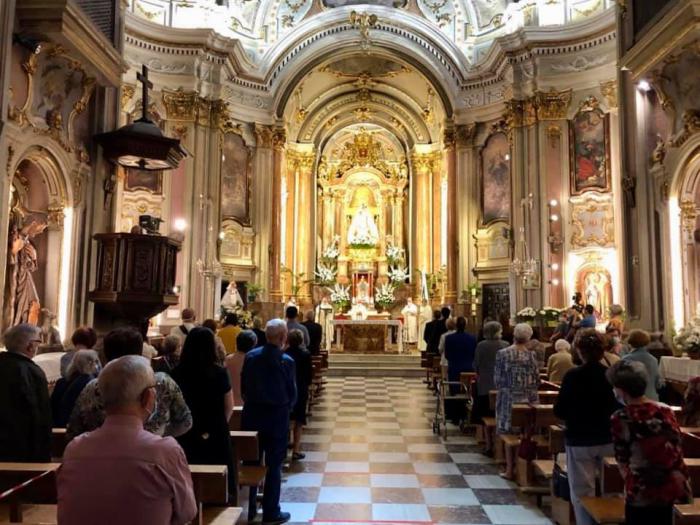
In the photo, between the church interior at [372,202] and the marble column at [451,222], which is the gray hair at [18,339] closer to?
the church interior at [372,202]

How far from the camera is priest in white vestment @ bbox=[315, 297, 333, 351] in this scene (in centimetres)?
1908

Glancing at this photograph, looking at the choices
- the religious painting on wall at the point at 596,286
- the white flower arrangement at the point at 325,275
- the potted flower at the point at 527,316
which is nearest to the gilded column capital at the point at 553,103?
the religious painting on wall at the point at 596,286

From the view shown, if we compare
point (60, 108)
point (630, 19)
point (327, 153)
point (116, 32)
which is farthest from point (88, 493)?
point (327, 153)

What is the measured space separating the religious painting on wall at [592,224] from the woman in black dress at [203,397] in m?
13.4

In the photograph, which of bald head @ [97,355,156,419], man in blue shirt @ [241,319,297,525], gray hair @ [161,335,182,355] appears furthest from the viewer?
Result: gray hair @ [161,335,182,355]

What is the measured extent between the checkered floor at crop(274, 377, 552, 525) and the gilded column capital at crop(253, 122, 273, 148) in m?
11.4

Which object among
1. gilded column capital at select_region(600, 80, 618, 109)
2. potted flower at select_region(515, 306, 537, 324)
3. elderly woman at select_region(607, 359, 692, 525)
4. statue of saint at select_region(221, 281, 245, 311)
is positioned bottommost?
elderly woman at select_region(607, 359, 692, 525)

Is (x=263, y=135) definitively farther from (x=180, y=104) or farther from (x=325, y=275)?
(x=325, y=275)

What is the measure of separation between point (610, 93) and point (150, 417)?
14.7m

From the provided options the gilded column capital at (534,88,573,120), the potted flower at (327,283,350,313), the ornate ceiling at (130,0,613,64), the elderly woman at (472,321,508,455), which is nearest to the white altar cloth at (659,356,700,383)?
the elderly woman at (472,321,508,455)

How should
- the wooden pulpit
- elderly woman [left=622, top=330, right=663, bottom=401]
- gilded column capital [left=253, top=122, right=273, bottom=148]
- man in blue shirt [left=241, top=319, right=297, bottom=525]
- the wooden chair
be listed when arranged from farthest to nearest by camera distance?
gilded column capital [left=253, top=122, right=273, bottom=148] → the wooden pulpit → elderly woman [left=622, top=330, right=663, bottom=401] → man in blue shirt [left=241, top=319, right=297, bottom=525] → the wooden chair

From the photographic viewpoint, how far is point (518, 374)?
572 cm

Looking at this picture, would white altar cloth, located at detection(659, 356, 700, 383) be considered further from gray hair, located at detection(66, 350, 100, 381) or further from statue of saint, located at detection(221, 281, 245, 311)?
statue of saint, located at detection(221, 281, 245, 311)

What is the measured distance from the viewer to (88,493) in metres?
1.95
